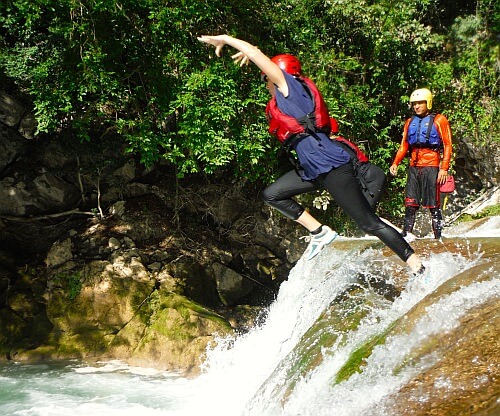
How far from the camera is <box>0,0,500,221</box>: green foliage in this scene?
24.1ft

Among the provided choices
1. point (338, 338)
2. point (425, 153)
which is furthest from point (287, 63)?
point (425, 153)

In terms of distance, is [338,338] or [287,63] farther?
[338,338]

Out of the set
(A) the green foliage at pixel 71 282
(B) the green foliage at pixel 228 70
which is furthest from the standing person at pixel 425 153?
(A) the green foliage at pixel 71 282

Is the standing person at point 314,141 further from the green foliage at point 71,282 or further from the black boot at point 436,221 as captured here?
the green foliage at point 71,282

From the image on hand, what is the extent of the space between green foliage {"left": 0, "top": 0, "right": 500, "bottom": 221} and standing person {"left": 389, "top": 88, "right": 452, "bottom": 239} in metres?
2.61

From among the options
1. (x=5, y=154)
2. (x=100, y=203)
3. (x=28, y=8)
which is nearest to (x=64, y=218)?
(x=100, y=203)

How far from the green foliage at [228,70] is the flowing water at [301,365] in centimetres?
273

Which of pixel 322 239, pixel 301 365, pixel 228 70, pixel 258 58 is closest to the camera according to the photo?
pixel 258 58

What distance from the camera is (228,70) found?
26.2ft

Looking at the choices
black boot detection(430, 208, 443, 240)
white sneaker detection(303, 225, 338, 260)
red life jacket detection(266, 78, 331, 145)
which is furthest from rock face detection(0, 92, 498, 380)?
red life jacket detection(266, 78, 331, 145)

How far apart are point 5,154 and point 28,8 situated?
282 centimetres

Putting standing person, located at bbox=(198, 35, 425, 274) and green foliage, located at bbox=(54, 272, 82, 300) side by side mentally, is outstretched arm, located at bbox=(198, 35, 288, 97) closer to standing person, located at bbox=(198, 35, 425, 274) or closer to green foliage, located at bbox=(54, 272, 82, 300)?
standing person, located at bbox=(198, 35, 425, 274)

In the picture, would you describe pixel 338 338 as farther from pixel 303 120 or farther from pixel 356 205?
pixel 303 120

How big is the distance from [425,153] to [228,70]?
10.9 feet
